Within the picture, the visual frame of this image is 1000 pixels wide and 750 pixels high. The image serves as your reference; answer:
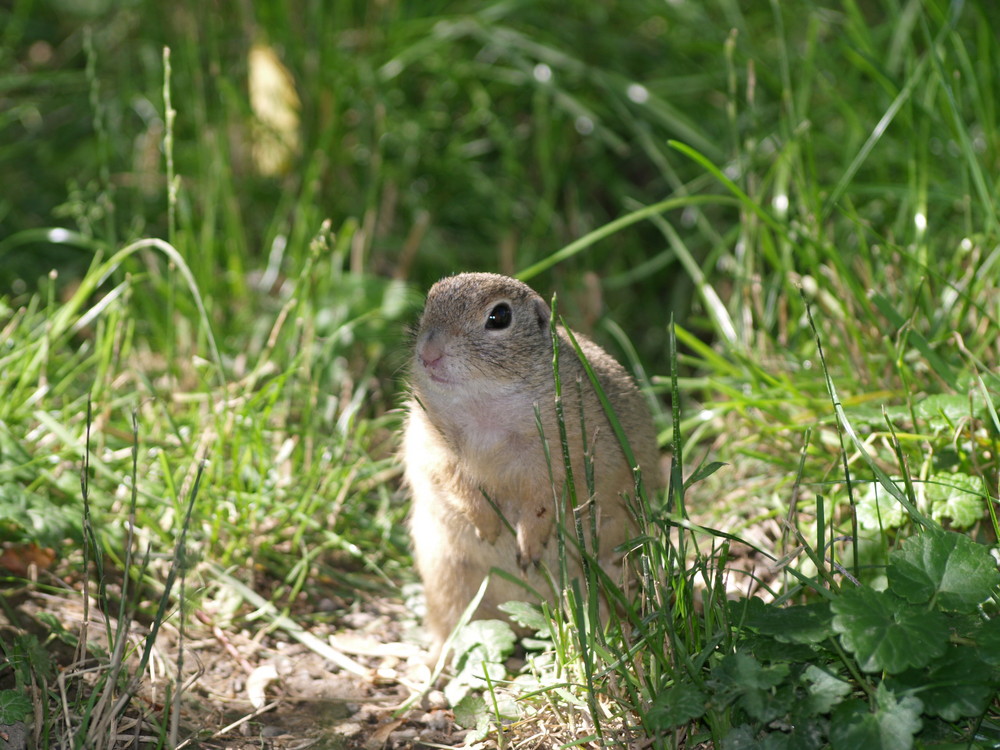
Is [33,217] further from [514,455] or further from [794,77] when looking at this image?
[794,77]

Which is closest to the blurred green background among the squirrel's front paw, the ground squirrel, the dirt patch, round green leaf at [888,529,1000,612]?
the ground squirrel

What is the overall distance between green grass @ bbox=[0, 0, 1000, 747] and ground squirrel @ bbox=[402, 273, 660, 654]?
28 cm

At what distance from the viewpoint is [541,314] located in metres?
3.25

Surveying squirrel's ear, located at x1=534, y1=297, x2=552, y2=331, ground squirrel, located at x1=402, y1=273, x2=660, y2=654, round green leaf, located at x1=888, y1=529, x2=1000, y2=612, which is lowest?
round green leaf, located at x1=888, y1=529, x2=1000, y2=612

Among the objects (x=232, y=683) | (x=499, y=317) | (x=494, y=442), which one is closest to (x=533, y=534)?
(x=494, y=442)

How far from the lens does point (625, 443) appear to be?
103 inches

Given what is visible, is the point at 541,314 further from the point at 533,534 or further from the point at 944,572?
the point at 944,572

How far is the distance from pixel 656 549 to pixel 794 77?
320cm

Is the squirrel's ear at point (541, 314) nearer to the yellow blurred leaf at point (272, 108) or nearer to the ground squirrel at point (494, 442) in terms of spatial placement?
the ground squirrel at point (494, 442)

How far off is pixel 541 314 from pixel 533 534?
2.18 feet

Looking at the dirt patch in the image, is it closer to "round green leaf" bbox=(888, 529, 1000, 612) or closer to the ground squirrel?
the ground squirrel

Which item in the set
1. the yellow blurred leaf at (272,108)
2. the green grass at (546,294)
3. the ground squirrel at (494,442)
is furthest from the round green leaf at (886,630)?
the yellow blurred leaf at (272,108)

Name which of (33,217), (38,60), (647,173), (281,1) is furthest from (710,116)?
(38,60)

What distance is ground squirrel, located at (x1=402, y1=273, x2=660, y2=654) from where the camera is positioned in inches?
119
